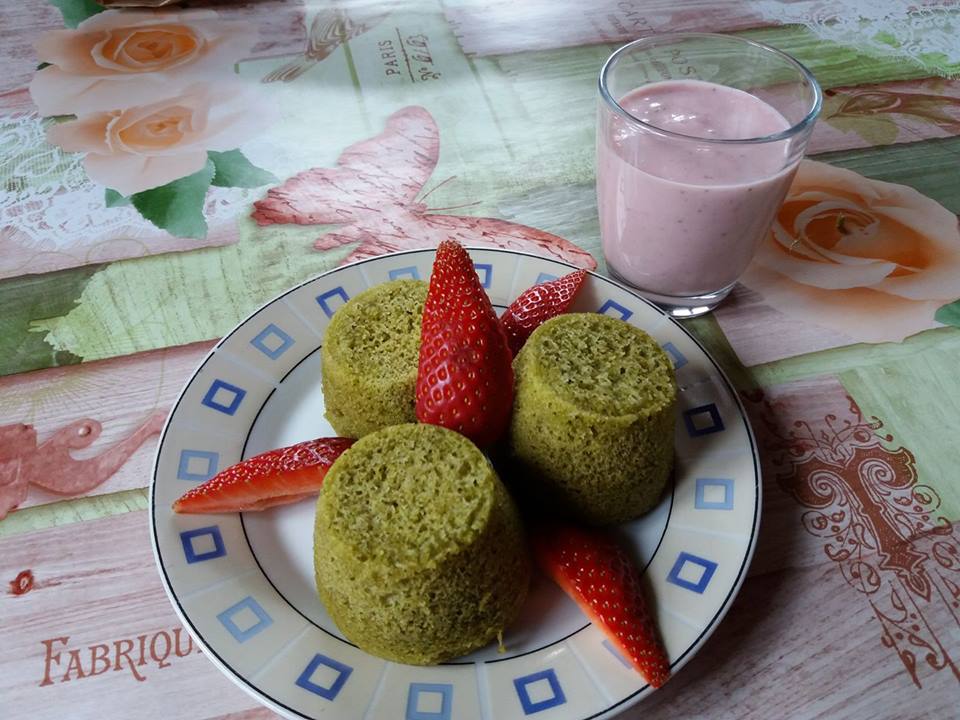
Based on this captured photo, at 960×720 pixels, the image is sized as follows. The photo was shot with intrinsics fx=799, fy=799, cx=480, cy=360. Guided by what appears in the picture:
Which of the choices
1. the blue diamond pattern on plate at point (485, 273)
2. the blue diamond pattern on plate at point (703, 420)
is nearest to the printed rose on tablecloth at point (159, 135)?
the blue diamond pattern on plate at point (485, 273)

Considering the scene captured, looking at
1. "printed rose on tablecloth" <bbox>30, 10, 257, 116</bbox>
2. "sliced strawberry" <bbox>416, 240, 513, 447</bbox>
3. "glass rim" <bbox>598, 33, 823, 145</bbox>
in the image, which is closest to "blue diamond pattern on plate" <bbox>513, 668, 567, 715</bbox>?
"sliced strawberry" <bbox>416, 240, 513, 447</bbox>

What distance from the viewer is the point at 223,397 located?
0.91 metres

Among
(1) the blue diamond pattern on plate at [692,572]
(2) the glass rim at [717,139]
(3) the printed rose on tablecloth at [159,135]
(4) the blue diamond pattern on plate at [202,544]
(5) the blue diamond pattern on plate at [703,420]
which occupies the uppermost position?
(2) the glass rim at [717,139]

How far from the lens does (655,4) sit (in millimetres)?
1688

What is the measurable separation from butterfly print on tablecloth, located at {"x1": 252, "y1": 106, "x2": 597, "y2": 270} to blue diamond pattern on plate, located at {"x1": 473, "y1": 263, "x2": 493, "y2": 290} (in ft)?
0.49

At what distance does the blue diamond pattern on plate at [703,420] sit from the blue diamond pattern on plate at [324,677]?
44cm

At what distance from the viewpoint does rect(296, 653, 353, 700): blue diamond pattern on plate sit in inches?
26.8

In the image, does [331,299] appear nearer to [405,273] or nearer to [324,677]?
[405,273]

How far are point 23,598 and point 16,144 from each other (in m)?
0.88

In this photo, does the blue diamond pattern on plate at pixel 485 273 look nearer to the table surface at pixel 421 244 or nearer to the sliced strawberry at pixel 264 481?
the table surface at pixel 421 244

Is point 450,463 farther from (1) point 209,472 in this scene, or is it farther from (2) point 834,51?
(2) point 834,51

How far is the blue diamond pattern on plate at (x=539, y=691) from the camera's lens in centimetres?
67

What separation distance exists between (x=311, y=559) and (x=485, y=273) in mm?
434

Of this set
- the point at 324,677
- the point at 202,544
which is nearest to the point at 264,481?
the point at 202,544
